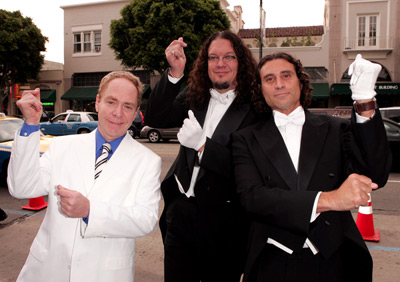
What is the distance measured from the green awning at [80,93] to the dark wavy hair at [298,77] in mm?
24627

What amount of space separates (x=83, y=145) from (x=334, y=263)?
151 centimetres

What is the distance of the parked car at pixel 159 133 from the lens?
16.1 metres

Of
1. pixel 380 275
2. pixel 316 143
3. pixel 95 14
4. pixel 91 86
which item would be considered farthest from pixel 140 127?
pixel 316 143

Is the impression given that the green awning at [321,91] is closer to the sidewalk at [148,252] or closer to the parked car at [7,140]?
the sidewalk at [148,252]

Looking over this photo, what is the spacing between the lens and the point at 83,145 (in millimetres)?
1979

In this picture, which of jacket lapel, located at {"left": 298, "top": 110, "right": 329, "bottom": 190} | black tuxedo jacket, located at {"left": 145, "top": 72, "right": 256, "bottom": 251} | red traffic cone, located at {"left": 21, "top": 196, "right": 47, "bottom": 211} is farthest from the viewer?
red traffic cone, located at {"left": 21, "top": 196, "right": 47, "bottom": 211}

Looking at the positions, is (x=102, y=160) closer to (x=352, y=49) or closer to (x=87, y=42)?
(x=352, y=49)

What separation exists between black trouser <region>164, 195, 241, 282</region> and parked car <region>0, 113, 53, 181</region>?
15.9 ft

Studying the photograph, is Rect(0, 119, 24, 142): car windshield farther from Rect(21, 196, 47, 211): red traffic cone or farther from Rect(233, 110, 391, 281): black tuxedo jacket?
Rect(233, 110, 391, 281): black tuxedo jacket

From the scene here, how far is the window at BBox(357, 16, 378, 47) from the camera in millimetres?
21172

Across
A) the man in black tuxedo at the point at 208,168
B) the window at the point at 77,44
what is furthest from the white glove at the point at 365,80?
the window at the point at 77,44

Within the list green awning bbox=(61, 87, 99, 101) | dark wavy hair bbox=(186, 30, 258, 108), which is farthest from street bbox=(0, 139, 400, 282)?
green awning bbox=(61, 87, 99, 101)

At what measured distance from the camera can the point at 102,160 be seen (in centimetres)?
198

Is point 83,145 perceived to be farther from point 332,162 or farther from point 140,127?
point 140,127
